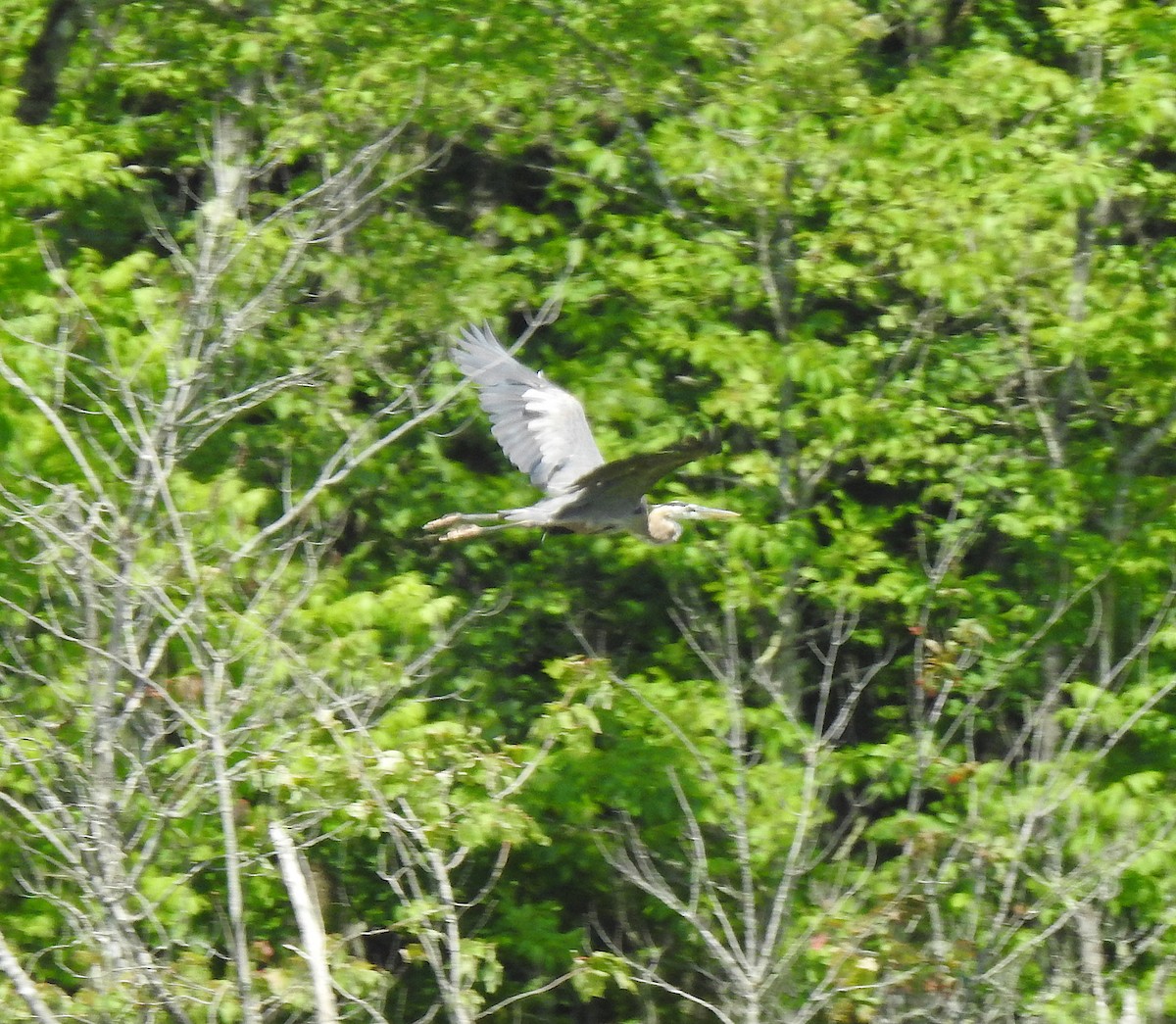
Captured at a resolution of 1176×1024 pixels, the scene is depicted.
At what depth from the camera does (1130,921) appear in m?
9.76

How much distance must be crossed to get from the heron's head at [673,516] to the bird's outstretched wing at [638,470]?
23.8 inches

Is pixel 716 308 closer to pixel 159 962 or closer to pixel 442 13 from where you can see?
pixel 442 13

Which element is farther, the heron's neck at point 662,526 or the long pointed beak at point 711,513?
the long pointed beak at point 711,513

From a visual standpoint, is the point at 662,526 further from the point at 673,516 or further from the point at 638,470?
the point at 638,470

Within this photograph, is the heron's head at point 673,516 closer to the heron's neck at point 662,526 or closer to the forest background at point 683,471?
the heron's neck at point 662,526

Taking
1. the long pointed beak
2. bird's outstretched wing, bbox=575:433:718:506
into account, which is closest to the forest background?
the long pointed beak

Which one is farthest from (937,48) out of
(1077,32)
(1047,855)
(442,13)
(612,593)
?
(1047,855)

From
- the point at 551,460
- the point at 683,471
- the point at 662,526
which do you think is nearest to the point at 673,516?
the point at 662,526

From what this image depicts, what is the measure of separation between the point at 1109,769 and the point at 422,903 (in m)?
4.17

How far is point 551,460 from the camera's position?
28.2ft

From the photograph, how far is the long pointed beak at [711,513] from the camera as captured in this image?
9.28m

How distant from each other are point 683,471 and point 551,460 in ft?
4.66

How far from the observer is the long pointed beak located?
9284mm

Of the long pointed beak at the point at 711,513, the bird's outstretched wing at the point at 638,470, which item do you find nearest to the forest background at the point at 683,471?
the long pointed beak at the point at 711,513
